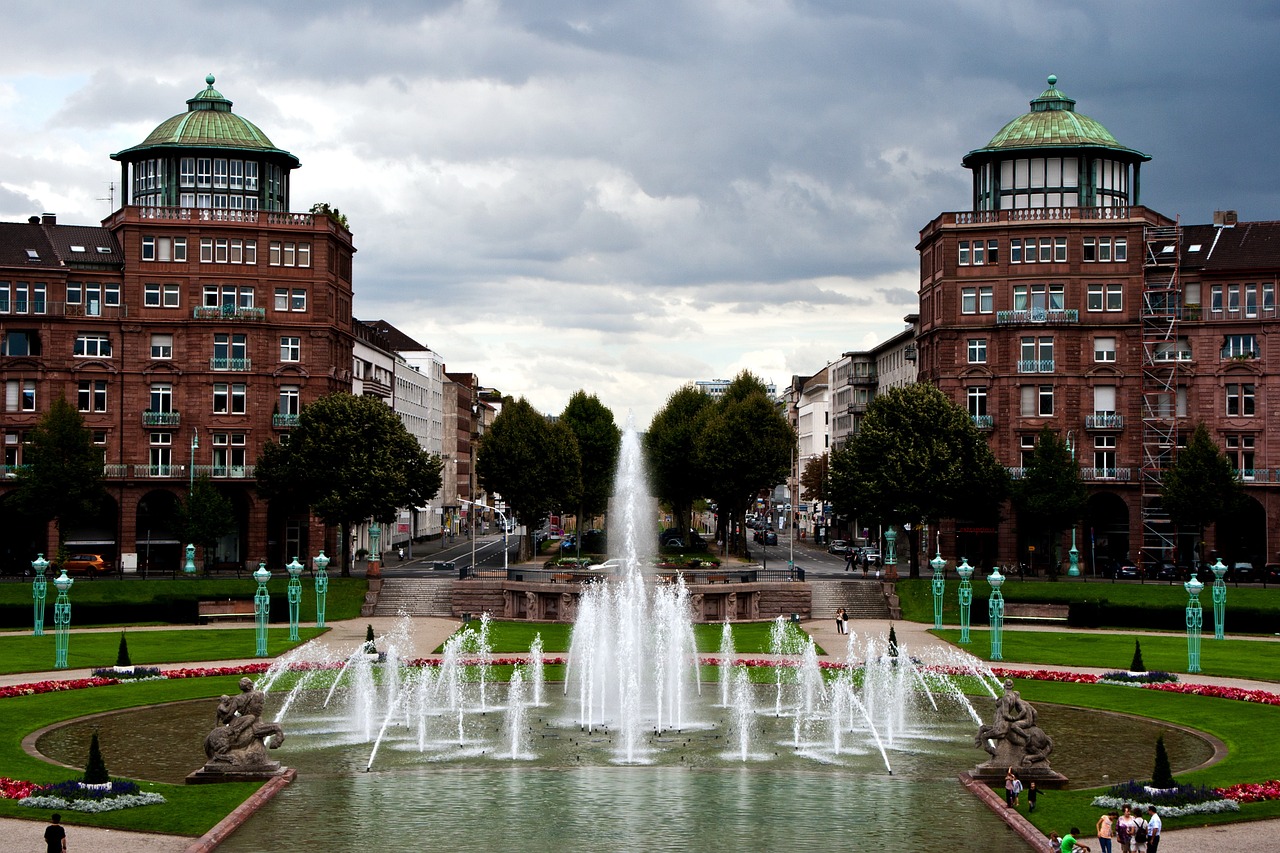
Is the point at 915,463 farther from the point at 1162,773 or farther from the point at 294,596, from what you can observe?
the point at 1162,773

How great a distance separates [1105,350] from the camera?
118312 millimetres

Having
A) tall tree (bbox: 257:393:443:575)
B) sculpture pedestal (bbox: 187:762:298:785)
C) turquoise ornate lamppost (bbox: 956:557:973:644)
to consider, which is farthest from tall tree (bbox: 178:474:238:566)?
sculpture pedestal (bbox: 187:762:298:785)

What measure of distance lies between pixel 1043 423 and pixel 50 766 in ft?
292

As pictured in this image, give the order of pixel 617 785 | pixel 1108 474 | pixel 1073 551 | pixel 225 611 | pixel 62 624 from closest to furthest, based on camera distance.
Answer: pixel 617 785 < pixel 62 624 < pixel 225 611 < pixel 1073 551 < pixel 1108 474

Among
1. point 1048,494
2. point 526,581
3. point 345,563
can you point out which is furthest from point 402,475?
point 1048,494

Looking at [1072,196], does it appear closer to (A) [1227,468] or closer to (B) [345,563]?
(A) [1227,468]

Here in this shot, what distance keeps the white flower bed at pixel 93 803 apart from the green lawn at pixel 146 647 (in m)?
29.9

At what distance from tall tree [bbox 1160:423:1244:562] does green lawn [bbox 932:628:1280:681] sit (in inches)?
1009

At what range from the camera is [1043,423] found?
389 ft

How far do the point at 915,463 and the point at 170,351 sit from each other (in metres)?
56.9

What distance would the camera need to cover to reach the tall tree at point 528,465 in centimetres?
13612

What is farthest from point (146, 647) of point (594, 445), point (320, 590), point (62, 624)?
point (594, 445)

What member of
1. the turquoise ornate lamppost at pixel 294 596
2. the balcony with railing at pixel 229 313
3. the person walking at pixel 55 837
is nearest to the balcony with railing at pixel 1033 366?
the balcony with railing at pixel 229 313

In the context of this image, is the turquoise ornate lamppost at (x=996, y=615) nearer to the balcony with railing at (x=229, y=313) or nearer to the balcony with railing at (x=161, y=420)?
the balcony with railing at (x=229, y=313)
